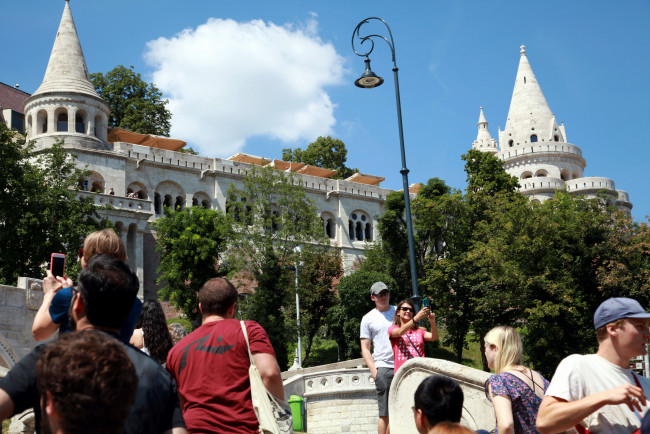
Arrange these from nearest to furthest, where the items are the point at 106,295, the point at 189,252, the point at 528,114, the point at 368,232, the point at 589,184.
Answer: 1. the point at 106,295
2. the point at 189,252
3. the point at 368,232
4. the point at 589,184
5. the point at 528,114

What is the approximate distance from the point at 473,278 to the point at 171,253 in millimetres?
14525

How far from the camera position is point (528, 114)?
64.2 m

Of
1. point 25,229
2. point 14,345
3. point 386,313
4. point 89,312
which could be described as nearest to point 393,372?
point 386,313

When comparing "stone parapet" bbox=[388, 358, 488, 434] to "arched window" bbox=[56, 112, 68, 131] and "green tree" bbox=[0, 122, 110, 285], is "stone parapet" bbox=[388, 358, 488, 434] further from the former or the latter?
"arched window" bbox=[56, 112, 68, 131]

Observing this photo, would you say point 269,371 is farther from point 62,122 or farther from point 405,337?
point 62,122

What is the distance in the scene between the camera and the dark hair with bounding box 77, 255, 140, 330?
333 cm

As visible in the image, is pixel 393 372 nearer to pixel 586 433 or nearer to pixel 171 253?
pixel 586 433

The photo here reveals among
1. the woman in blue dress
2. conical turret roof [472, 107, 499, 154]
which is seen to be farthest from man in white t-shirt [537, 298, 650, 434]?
conical turret roof [472, 107, 499, 154]

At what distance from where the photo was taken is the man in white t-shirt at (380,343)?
8219 millimetres

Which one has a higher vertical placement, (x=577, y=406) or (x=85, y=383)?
(x=85, y=383)

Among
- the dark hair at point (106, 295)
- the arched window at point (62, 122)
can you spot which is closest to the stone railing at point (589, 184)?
the arched window at point (62, 122)

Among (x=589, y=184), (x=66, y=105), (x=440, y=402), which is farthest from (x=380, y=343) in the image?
(x=589, y=184)

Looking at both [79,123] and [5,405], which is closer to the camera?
[5,405]

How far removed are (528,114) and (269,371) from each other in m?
63.2
